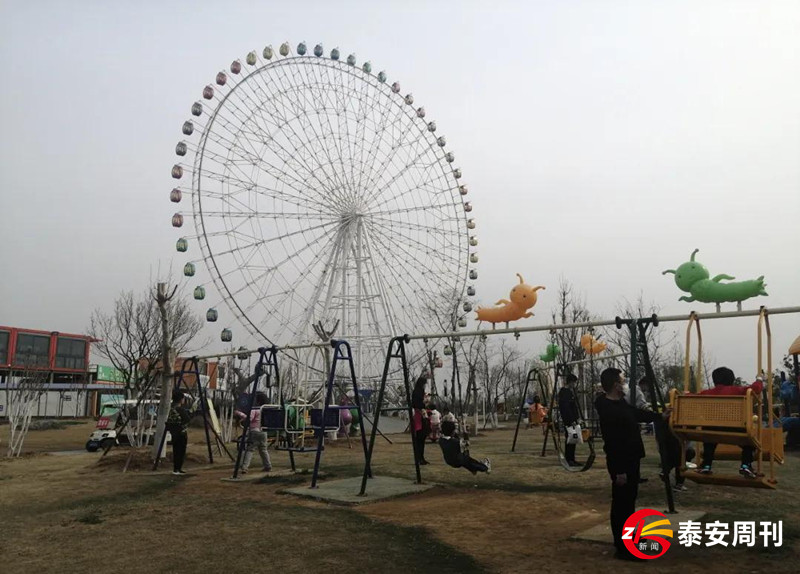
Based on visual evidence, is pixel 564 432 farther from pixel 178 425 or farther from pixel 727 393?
pixel 178 425

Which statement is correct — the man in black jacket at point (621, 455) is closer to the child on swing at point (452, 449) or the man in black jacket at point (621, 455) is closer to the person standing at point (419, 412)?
the child on swing at point (452, 449)

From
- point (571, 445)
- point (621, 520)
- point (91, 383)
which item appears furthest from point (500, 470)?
point (91, 383)

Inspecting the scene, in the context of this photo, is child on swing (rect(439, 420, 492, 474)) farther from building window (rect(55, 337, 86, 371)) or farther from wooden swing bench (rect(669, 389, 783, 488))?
building window (rect(55, 337, 86, 371))

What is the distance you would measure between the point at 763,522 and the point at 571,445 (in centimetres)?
500

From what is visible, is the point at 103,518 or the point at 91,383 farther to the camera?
the point at 91,383

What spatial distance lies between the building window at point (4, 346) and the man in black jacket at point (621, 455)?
2497 inches

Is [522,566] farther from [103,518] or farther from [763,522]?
[103,518]

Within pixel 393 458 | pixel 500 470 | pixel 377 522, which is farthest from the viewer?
pixel 393 458

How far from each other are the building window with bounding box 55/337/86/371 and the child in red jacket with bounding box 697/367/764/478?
6509 centimetres

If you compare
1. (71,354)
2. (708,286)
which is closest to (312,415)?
(708,286)

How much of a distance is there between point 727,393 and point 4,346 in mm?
64399

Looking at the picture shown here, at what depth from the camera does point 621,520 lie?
639 cm

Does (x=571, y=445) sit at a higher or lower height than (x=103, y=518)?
higher

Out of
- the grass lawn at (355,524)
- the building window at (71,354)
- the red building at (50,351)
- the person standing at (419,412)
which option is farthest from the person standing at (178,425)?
the building window at (71,354)
